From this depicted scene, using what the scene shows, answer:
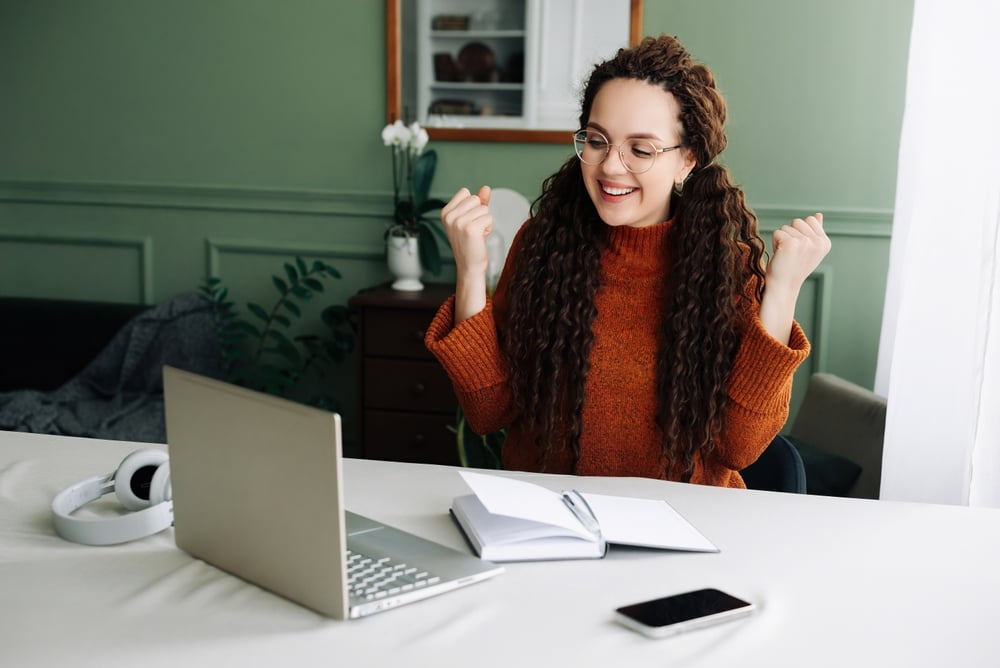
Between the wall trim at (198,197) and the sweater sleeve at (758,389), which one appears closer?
the sweater sleeve at (758,389)

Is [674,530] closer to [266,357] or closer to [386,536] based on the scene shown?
[386,536]

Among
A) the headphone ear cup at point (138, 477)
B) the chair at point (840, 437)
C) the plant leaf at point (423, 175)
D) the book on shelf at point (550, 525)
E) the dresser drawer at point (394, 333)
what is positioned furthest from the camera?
the plant leaf at point (423, 175)

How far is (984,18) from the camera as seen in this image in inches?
83.1

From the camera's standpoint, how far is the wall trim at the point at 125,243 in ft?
11.7

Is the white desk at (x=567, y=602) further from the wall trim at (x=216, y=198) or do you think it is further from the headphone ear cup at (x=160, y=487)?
the wall trim at (x=216, y=198)

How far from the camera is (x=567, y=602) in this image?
1.06 metres

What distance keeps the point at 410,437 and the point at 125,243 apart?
1.36 metres

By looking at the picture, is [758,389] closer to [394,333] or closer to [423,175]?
[394,333]

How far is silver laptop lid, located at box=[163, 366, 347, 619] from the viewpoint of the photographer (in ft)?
3.17

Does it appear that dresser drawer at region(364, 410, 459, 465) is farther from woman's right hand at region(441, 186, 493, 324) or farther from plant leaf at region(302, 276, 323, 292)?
woman's right hand at region(441, 186, 493, 324)

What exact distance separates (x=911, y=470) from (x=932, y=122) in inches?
29.0

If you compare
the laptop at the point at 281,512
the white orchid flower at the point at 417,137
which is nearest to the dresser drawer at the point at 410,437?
the white orchid flower at the point at 417,137

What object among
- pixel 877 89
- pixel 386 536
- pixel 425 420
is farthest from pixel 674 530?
pixel 877 89

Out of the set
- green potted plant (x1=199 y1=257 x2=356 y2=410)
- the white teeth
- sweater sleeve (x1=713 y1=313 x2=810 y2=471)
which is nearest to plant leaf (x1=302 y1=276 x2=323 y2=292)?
green potted plant (x1=199 y1=257 x2=356 y2=410)
